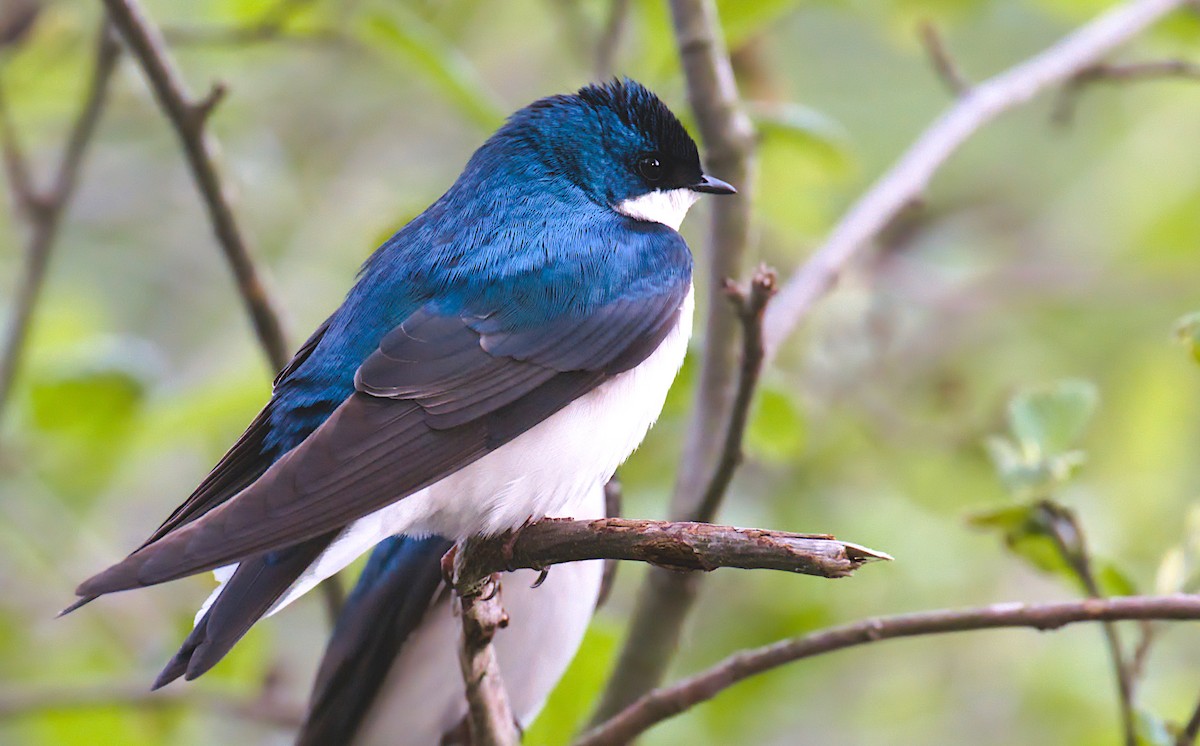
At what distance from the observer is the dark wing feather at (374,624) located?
2275 millimetres

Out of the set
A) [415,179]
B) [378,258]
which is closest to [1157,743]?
[378,258]

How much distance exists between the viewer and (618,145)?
7.28ft

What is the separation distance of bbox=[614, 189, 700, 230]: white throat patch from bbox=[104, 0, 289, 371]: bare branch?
57 centimetres

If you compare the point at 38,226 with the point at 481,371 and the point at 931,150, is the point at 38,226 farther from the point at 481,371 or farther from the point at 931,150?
the point at 931,150

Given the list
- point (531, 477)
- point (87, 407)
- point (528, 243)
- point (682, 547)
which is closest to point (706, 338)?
point (528, 243)

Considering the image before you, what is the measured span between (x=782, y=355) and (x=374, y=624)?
1.58 metres

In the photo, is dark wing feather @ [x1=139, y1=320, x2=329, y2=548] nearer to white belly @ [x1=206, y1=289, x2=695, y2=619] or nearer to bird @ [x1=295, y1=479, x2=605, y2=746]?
white belly @ [x1=206, y1=289, x2=695, y2=619]

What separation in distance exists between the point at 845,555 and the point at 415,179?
10.2ft

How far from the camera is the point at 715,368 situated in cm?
232

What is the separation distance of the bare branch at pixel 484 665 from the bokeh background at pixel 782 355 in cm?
64

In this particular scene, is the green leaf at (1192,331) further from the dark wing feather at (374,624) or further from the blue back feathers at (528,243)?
the dark wing feather at (374,624)

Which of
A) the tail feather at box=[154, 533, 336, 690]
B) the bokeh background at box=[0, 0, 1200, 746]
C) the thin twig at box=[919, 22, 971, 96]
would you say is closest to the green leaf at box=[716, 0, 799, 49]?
the bokeh background at box=[0, 0, 1200, 746]

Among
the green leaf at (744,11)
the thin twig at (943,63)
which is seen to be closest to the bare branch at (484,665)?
the green leaf at (744,11)

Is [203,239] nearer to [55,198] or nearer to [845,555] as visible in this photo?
[55,198]
